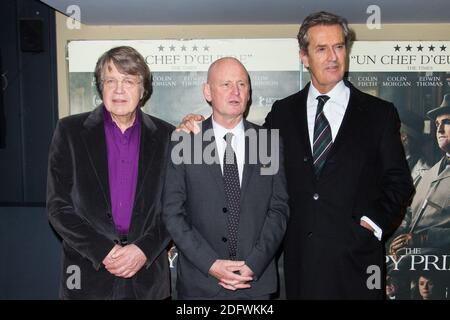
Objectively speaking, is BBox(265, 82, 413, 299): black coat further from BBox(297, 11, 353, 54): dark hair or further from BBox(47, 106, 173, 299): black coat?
BBox(47, 106, 173, 299): black coat

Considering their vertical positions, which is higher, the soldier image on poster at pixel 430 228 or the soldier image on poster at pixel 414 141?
the soldier image on poster at pixel 414 141

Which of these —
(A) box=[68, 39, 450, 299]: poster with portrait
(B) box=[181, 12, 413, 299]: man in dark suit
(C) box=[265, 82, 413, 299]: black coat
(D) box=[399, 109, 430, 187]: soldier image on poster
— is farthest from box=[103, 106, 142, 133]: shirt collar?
(D) box=[399, 109, 430, 187]: soldier image on poster

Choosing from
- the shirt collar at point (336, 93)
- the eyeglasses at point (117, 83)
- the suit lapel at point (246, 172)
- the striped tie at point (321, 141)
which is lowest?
the suit lapel at point (246, 172)

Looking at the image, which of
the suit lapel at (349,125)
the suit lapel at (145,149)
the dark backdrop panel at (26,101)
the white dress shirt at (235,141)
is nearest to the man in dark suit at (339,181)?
the suit lapel at (349,125)

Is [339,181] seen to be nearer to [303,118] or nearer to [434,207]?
[303,118]

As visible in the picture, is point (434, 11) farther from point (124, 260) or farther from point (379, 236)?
point (124, 260)

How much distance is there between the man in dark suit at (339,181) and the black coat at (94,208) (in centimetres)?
72

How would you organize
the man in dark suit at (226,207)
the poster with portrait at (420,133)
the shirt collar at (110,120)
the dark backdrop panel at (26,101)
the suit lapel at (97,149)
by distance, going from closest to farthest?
the man in dark suit at (226,207) < the suit lapel at (97,149) < the shirt collar at (110,120) < the poster with portrait at (420,133) < the dark backdrop panel at (26,101)

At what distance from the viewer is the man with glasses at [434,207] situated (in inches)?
127

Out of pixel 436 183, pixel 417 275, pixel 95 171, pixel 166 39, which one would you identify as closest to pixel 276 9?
pixel 166 39

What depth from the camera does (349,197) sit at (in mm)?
2371

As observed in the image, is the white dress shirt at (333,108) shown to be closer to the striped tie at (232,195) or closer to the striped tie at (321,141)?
the striped tie at (321,141)

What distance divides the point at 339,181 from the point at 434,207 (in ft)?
4.19
